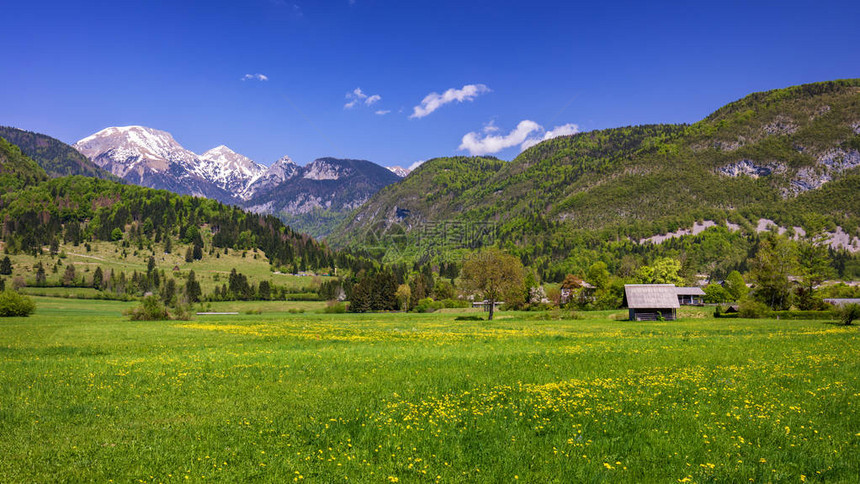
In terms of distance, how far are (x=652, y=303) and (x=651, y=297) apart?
127 centimetres

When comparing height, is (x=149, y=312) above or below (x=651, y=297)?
below

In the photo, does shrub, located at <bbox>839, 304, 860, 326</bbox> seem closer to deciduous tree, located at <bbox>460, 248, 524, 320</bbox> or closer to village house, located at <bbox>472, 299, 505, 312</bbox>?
deciduous tree, located at <bbox>460, 248, 524, 320</bbox>

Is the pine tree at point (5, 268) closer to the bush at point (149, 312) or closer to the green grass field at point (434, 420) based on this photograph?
the bush at point (149, 312)

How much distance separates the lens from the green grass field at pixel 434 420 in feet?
27.6

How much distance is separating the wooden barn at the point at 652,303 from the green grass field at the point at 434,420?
172 ft

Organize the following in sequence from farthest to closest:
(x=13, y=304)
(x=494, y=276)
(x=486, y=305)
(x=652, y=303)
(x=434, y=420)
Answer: (x=486, y=305), (x=652, y=303), (x=494, y=276), (x=13, y=304), (x=434, y=420)

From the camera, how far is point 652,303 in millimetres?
70500

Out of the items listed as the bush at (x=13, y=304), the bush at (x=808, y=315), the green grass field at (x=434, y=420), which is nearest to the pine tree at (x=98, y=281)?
the bush at (x=13, y=304)

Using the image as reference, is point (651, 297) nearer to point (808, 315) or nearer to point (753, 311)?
point (753, 311)

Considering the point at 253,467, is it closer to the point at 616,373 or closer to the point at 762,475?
the point at 762,475

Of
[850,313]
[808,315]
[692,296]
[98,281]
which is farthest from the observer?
[98,281]

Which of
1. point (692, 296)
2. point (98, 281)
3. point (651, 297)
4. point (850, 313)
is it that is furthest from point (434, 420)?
point (98, 281)

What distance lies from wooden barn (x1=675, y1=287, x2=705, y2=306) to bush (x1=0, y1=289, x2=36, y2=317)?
455 ft

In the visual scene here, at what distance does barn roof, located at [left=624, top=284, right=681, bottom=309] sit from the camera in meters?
70.6
